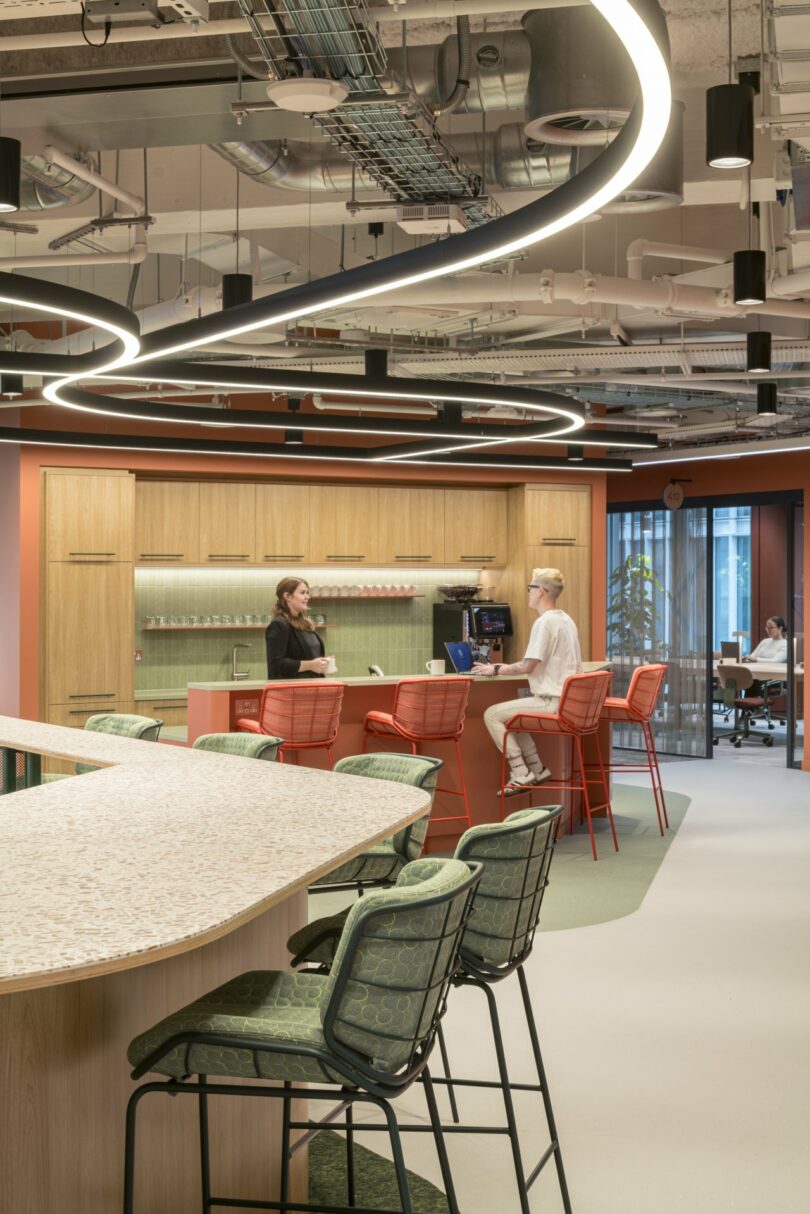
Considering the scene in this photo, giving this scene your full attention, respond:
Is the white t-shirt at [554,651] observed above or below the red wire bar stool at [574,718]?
above

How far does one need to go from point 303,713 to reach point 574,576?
17.6 ft

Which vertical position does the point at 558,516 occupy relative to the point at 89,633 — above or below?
above

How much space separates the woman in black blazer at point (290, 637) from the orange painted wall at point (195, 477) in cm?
270

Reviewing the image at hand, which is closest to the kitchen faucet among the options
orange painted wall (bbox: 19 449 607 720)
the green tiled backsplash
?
the green tiled backsplash

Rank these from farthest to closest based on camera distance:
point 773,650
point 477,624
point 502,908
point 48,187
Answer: point 773,650 < point 477,624 < point 48,187 < point 502,908

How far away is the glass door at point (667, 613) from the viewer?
13414 millimetres

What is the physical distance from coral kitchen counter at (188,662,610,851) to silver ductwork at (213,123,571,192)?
3159 millimetres

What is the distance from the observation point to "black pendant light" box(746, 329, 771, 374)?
6031 millimetres

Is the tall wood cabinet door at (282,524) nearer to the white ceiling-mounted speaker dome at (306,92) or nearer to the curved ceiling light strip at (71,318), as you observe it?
the curved ceiling light strip at (71,318)

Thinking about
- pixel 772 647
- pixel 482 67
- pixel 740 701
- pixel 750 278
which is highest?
pixel 482 67

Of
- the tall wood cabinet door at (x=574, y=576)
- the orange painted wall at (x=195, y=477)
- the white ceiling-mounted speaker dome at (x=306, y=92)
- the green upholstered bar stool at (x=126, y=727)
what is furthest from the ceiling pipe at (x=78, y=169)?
the tall wood cabinet door at (x=574, y=576)

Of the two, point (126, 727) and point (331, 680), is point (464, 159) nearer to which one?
point (126, 727)

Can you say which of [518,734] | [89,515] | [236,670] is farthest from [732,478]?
[89,515]

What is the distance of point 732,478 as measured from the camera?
13.1 metres
